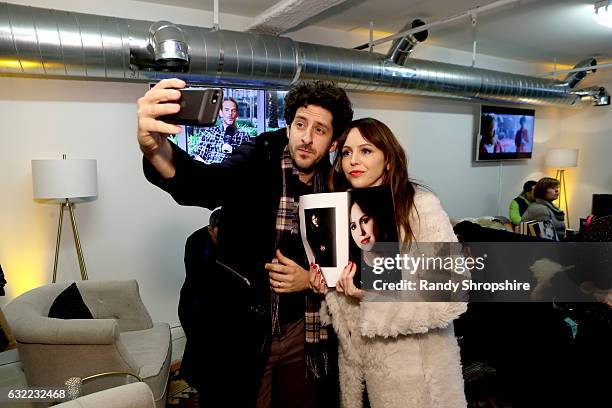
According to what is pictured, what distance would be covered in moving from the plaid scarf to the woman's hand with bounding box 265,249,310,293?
69 millimetres

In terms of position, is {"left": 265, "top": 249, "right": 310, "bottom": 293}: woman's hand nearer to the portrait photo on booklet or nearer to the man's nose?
the portrait photo on booklet

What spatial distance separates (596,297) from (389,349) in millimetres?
1186

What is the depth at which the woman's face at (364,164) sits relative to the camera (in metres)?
1.26

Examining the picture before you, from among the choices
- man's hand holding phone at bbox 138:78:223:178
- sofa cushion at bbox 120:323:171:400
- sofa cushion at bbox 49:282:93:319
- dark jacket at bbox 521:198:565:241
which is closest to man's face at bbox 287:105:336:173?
man's hand holding phone at bbox 138:78:223:178

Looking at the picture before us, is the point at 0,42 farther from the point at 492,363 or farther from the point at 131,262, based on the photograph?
the point at 492,363

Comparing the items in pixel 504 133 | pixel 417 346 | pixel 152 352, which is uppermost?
pixel 504 133

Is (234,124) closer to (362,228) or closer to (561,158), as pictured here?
(362,228)

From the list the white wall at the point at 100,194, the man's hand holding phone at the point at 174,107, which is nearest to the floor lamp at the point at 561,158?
the white wall at the point at 100,194

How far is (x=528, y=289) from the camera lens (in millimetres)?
2430

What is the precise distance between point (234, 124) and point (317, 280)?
2976 mm

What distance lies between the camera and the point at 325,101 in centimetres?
130

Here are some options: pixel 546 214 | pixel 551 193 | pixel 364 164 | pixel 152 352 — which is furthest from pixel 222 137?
pixel 551 193

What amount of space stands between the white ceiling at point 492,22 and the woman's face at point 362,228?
284 cm

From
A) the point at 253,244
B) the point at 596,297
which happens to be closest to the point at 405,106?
the point at 596,297
